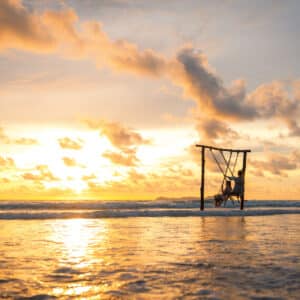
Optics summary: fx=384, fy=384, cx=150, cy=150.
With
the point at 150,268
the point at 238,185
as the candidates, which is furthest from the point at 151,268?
the point at 238,185

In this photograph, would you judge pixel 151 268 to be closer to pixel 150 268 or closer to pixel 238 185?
pixel 150 268

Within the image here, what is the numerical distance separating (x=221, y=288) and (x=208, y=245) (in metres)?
5.91

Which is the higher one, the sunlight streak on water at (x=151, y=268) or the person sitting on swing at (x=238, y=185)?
the person sitting on swing at (x=238, y=185)

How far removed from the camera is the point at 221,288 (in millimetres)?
7082

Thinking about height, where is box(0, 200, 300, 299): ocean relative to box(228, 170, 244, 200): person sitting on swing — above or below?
below

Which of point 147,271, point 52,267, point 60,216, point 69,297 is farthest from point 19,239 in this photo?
point 60,216

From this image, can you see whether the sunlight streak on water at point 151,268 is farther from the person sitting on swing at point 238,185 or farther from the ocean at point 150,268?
the person sitting on swing at point 238,185

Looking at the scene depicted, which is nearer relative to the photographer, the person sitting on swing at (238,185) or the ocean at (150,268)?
the ocean at (150,268)

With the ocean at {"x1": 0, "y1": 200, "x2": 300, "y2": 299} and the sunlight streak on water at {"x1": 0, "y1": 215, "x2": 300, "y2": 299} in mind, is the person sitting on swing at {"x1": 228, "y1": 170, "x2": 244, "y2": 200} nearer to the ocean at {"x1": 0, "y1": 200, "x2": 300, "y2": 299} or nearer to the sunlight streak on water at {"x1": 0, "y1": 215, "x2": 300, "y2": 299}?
the ocean at {"x1": 0, "y1": 200, "x2": 300, "y2": 299}

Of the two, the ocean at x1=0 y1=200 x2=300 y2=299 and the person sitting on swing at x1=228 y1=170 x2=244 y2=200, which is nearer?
the ocean at x1=0 y1=200 x2=300 y2=299

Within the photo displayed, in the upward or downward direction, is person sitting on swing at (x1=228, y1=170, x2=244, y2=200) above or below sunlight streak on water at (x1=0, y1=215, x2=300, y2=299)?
above

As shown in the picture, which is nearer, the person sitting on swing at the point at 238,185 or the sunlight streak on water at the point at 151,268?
the sunlight streak on water at the point at 151,268

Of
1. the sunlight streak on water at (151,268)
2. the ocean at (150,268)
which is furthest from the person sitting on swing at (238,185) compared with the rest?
the sunlight streak on water at (151,268)

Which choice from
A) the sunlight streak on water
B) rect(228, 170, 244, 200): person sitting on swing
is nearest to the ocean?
the sunlight streak on water
